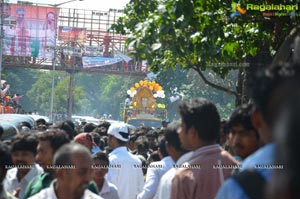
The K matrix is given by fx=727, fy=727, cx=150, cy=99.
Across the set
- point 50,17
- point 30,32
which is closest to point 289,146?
point 30,32

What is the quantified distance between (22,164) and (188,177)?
8.18 feet

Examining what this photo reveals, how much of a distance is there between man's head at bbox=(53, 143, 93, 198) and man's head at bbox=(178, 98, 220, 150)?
55 cm

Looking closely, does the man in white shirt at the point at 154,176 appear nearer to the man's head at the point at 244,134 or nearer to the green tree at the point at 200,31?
the green tree at the point at 200,31

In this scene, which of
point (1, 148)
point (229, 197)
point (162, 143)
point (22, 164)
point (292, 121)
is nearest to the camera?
point (292, 121)

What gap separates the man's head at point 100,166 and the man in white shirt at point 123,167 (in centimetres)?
90


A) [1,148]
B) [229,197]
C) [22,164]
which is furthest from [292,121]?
[22,164]

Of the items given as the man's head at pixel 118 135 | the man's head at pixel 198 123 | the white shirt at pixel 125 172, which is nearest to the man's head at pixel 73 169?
the man's head at pixel 198 123

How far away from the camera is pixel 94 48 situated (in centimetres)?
6169

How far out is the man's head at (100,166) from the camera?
6688mm

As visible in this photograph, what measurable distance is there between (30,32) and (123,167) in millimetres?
53954

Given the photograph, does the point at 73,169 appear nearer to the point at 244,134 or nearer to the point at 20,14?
the point at 244,134

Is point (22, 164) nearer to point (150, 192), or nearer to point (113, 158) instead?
point (150, 192)

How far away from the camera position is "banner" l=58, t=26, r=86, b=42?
6266 cm

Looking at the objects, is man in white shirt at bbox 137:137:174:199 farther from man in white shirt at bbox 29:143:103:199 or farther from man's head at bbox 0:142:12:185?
man in white shirt at bbox 29:143:103:199
